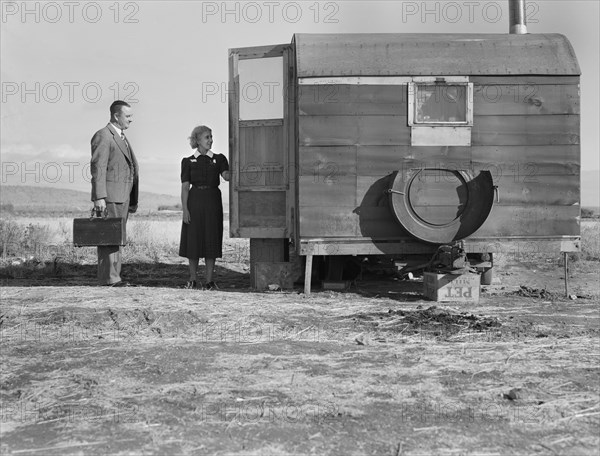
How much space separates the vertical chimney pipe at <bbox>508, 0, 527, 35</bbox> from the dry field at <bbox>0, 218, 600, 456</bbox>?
3.65m

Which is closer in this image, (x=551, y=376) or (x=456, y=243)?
(x=551, y=376)

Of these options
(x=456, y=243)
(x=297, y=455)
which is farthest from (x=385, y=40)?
(x=297, y=455)

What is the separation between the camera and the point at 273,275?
9125 millimetres

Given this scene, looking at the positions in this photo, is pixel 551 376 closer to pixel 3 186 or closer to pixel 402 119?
pixel 402 119

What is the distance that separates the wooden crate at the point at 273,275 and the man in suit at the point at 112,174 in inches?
69.8

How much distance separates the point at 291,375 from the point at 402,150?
4424mm

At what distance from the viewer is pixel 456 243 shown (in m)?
8.22

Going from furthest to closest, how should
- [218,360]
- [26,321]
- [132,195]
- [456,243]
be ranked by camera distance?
[132,195] → [456,243] → [26,321] → [218,360]

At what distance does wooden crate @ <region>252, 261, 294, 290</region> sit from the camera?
29.9 ft

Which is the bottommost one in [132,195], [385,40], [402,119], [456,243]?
[456,243]

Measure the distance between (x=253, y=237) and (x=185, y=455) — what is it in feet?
19.5

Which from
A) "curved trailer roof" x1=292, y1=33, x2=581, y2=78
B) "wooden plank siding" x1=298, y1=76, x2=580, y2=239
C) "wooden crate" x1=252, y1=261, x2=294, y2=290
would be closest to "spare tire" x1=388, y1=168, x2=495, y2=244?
"wooden plank siding" x1=298, y1=76, x2=580, y2=239

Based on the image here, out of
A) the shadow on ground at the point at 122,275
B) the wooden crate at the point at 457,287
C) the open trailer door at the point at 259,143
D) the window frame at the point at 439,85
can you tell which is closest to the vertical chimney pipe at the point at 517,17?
the window frame at the point at 439,85

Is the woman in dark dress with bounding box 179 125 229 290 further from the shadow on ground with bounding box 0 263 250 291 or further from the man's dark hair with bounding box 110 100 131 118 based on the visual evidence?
Answer: the man's dark hair with bounding box 110 100 131 118
